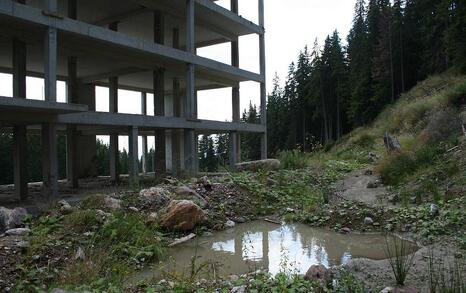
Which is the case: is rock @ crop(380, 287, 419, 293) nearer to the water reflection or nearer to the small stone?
the water reflection

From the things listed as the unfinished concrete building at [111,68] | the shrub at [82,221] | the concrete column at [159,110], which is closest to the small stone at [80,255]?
the shrub at [82,221]

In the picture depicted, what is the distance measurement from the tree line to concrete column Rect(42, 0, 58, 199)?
23.0 meters

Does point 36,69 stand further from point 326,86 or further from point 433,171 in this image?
point 326,86

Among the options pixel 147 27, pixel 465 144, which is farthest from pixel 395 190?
pixel 147 27

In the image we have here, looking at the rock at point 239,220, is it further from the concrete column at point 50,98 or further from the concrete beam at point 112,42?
the concrete beam at point 112,42

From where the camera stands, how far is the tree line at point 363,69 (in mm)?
37719

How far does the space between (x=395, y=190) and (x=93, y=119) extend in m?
10.1

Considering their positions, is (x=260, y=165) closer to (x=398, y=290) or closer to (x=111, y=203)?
(x=111, y=203)

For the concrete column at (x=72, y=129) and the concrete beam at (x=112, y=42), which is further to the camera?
the concrete column at (x=72, y=129)

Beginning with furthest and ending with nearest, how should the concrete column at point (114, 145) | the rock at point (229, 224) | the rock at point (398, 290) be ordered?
1. the concrete column at point (114, 145)
2. the rock at point (229, 224)
3. the rock at point (398, 290)

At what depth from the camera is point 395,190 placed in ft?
36.2

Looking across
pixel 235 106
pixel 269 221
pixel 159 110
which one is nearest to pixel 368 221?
pixel 269 221

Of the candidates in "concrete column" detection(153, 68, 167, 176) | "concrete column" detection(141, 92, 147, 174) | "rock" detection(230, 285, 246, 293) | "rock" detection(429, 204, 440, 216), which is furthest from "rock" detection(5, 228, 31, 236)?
"concrete column" detection(141, 92, 147, 174)

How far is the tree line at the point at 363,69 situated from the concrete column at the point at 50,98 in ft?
75.4
